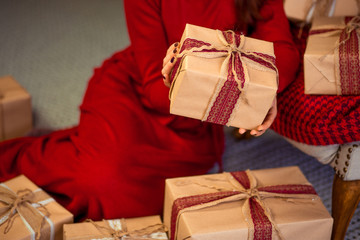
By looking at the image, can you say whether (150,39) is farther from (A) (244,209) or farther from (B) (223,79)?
(A) (244,209)

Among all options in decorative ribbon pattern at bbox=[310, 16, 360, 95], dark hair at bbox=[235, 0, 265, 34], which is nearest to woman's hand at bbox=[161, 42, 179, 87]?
dark hair at bbox=[235, 0, 265, 34]

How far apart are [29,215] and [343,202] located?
81 centimetres

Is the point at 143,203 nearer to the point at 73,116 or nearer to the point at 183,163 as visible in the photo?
the point at 183,163

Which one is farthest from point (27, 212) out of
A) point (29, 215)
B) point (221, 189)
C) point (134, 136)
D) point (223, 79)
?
point (223, 79)

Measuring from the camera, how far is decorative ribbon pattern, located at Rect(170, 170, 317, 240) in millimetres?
984

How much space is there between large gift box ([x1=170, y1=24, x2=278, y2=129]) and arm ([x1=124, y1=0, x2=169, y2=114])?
0.81ft

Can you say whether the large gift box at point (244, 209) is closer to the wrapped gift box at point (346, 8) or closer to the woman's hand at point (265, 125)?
the woman's hand at point (265, 125)

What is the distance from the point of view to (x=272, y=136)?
5.98 ft

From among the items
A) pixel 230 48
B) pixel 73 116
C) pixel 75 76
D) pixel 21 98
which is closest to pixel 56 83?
pixel 75 76

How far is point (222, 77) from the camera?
855 millimetres

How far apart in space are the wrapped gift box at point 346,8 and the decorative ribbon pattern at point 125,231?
0.78 metres

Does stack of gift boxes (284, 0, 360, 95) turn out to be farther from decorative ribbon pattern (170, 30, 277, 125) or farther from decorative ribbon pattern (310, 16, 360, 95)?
decorative ribbon pattern (170, 30, 277, 125)

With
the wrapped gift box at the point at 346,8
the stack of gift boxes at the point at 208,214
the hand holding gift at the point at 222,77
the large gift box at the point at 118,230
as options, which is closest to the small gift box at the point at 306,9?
the wrapped gift box at the point at 346,8

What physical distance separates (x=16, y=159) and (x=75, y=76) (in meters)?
0.92
